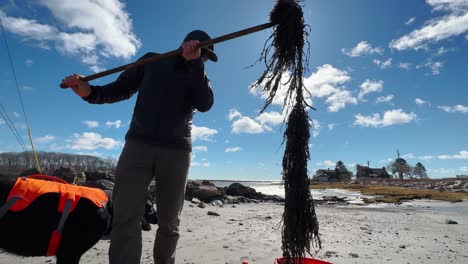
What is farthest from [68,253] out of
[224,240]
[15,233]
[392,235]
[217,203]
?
[217,203]

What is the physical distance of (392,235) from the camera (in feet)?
→ 25.6

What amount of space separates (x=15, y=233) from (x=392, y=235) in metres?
8.03

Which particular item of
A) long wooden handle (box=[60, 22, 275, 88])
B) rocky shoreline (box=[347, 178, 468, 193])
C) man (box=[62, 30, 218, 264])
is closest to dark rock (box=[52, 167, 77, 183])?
long wooden handle (box=[60, 22, 275, 88])

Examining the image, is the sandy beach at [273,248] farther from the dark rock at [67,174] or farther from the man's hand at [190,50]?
the dark rock at [67,174]

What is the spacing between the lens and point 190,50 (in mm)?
3139

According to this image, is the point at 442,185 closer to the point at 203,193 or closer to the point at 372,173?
the point at 372,173

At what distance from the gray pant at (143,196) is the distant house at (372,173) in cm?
12766

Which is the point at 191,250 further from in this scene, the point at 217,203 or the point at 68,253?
the point at 217,203

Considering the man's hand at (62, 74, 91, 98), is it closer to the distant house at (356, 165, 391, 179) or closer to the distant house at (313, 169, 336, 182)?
the distant house at (313, 169, 336, 182)

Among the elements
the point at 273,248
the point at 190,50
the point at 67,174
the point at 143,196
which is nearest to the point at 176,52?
the point at 190,50

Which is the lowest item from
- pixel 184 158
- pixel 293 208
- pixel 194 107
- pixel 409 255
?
pixel 409 255

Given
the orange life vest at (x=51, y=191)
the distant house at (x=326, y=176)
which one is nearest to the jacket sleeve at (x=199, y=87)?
the orange life vest at (x=51, y=191)

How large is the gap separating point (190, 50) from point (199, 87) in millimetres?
398

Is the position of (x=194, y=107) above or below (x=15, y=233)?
above
